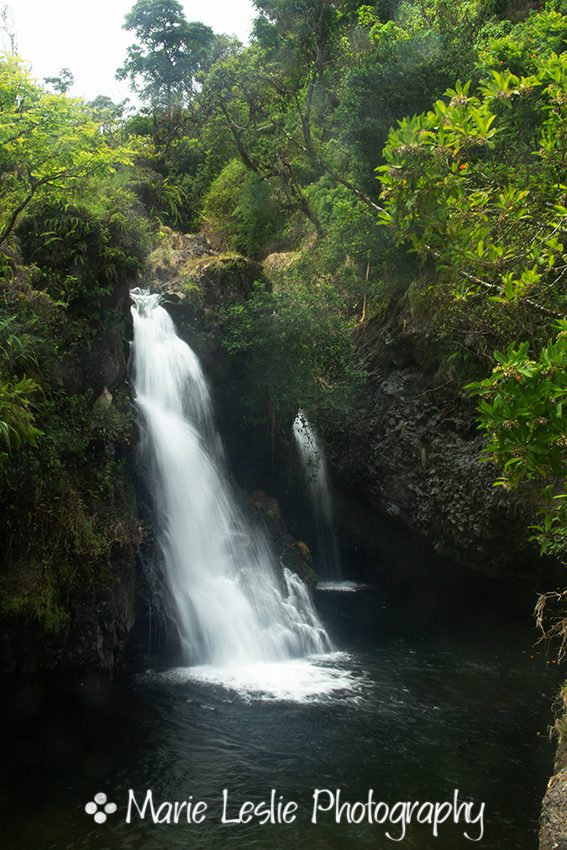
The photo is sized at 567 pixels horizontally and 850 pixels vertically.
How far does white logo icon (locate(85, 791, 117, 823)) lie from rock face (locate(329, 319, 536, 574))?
8536mm

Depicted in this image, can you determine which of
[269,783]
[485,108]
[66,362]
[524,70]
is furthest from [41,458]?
[524,70]

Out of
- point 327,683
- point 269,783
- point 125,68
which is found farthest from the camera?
point 125,68

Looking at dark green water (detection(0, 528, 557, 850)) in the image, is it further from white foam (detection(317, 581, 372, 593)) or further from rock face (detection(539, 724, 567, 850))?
white foam (detection(317, 581, 372, 593))

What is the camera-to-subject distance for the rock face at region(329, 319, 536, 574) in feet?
43.8

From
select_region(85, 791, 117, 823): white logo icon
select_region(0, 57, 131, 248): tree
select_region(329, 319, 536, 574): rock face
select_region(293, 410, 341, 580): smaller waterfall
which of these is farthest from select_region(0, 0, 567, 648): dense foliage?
select_region(85, 791, 117, 823): white logo icon

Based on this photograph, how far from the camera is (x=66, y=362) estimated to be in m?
10.8

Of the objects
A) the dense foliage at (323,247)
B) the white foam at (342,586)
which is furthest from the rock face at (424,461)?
the white foam at (342,586)

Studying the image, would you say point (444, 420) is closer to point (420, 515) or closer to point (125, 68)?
point (420, 515)

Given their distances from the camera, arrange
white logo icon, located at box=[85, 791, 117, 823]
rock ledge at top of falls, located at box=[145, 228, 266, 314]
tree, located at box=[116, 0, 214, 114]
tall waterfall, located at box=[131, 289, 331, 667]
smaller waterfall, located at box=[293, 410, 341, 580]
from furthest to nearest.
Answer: tree, located at box=[116, 0, 214, 114] → smaller waterfall, located at box=[293, 410, 341, 580] → rock ledge at top of falls, located at box=[145, 228, 266, 314] → tall waterfall, located at box=[131, 289, 331, 667] → white logo icon, located at box=[85, 791, 117, 823]

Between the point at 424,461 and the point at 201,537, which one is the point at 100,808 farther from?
the point at 424,461

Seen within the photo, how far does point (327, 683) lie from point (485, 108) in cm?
844

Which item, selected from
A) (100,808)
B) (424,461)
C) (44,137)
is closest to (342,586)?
(424,461)

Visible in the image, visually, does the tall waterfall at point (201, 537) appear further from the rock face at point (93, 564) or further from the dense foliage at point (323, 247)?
the dense foliage at point (323, 247)

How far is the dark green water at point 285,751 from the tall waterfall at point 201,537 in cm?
129
